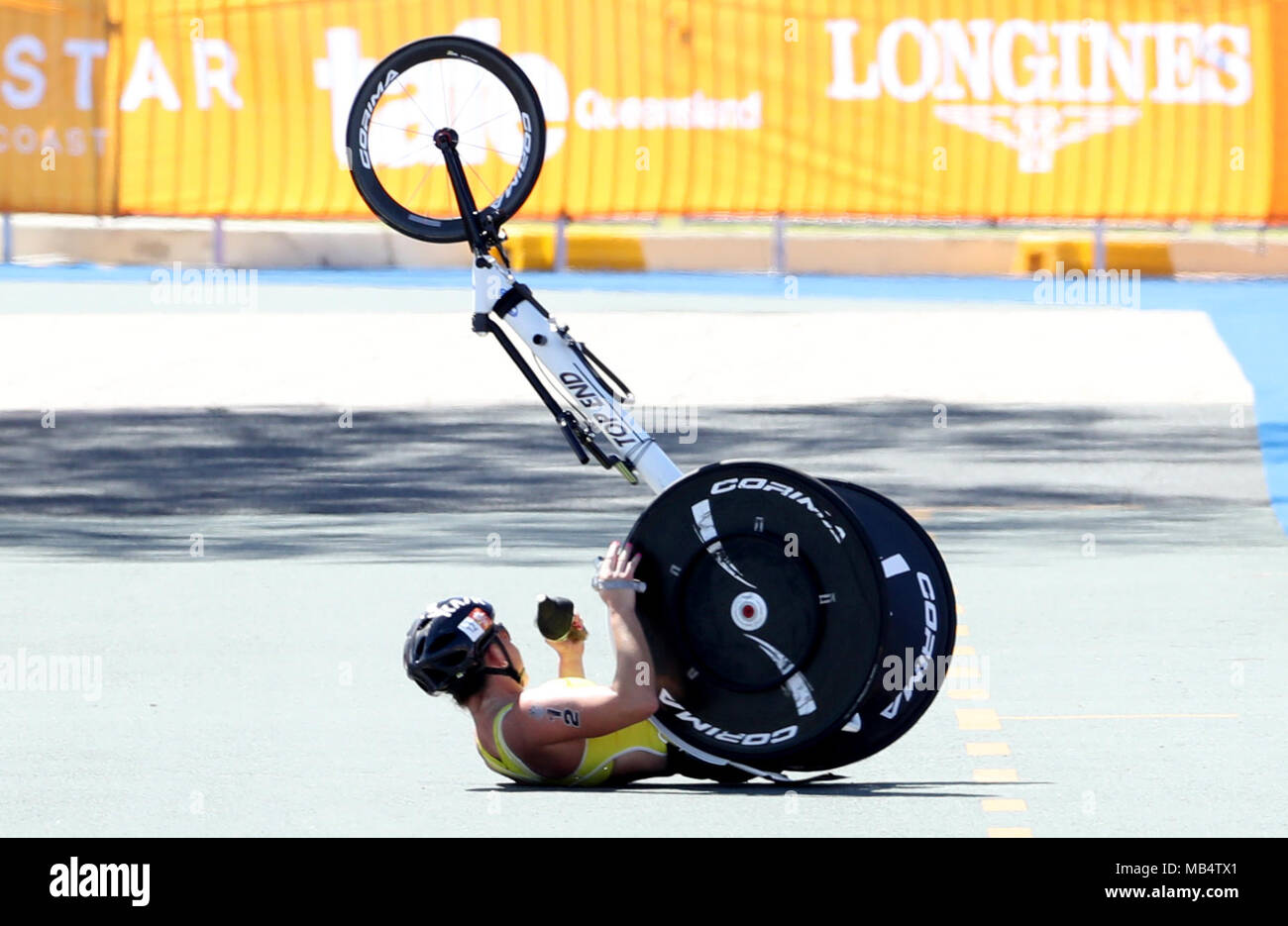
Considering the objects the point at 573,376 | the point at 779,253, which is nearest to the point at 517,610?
the point at 573,376

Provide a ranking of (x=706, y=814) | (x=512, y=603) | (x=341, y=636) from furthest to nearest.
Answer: (x=512, y=603) → (x=341, y=636) → (x=706, y=814)

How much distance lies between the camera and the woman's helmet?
769 cm

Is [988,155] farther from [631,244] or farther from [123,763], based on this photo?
[123,763]

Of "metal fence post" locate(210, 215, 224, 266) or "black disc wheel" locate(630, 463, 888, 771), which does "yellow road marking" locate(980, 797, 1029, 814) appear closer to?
"black disc wheel" locate(630, 463, 888, 771)

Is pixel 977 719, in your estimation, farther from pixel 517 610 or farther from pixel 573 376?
pixel 517 610

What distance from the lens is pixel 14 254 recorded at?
1063 inches

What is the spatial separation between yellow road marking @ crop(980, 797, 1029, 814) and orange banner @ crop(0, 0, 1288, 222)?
1736 centimetres

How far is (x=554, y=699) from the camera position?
25.3 feet

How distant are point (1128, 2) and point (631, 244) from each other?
583 centimetres

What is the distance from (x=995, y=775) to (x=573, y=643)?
57.3 inches

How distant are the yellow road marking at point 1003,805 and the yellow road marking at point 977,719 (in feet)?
4.32

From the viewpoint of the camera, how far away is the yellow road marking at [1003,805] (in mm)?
7504

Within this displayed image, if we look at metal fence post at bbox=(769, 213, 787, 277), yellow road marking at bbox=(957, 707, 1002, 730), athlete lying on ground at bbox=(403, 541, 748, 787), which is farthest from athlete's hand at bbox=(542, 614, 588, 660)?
metal fence post at bbox=(769, 213, 787, 277)

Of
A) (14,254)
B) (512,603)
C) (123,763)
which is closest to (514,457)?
(512,603)
